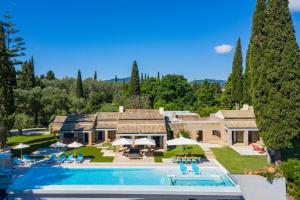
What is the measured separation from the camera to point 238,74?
52.6m

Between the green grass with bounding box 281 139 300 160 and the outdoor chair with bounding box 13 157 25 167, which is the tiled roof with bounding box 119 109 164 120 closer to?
the outdoor chair with bounding box 13 157 25 167

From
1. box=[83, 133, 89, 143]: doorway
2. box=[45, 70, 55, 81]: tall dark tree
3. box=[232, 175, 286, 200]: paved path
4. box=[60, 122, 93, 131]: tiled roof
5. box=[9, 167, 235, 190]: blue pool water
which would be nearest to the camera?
box=[232, 175, 286, 200]: paved path

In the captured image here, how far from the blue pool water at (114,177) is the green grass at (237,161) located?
6.08 ft

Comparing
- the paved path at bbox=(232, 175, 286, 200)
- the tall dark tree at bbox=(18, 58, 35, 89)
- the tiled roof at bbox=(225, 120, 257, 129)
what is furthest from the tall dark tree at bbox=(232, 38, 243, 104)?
the tall dark tree at bbox=(18, 58, 35, 89)

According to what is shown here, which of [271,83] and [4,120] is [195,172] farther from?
[4,120]

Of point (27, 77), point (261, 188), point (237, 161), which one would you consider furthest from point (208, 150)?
point (27, 77)

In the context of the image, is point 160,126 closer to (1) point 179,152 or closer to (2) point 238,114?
(1) point 179,152

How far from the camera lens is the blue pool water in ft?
69.7

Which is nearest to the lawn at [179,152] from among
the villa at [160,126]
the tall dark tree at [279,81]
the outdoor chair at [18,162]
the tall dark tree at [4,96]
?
the villa at [160,126]

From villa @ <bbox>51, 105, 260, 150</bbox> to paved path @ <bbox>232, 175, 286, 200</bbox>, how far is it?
47.0ft

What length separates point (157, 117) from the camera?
3672cm

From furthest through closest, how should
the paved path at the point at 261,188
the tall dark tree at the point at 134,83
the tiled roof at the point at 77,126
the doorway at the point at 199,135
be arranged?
the tall dark tree at the point at 134,83 → the doorway at the point at 199,135 → the tiled roof at the point at 77,126 → the paved path at the point at 261,188

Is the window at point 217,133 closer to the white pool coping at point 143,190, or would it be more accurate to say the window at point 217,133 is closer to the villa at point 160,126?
Result: the villa at point 160,126

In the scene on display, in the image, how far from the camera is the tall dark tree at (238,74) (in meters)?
52.7
